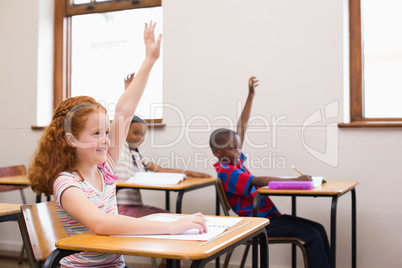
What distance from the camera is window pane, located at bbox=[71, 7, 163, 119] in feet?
12.1

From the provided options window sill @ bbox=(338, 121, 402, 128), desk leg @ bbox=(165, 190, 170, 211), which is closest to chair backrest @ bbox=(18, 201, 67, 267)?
desk leg @ bbox=(165, 190, 170, 211)

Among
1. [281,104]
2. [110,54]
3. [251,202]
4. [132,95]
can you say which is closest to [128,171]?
[251,202]

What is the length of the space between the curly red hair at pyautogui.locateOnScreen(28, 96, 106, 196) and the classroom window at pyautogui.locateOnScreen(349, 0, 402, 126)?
216 cm

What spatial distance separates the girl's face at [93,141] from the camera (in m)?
1.34

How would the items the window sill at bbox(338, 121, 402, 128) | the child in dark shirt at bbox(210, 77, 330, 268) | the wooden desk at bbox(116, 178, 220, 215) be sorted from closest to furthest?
the child in dark shirt at bbox(210, 77, 330, 268), the wooden desk at bbox(116, 178, 220, 215), the window sill at bbox(338, 121, 402, 128)

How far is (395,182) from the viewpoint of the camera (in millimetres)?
2914

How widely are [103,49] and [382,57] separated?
2134mm

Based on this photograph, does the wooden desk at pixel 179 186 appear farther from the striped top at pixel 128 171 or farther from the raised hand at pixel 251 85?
the raised hand at pixel 251 85

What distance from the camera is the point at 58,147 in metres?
1.35

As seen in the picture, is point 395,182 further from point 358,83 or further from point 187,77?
point 187,77

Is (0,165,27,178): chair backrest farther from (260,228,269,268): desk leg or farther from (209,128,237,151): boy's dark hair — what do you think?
(260,228,269,268): desk leg

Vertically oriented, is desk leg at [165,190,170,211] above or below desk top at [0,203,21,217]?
below

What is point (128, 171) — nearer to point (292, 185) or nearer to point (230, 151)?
point (230, 151)

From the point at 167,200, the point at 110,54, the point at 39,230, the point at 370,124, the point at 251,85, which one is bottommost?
the point at 167,200
